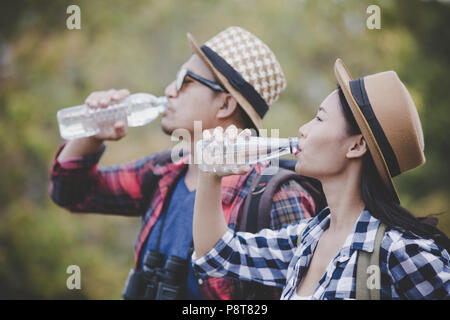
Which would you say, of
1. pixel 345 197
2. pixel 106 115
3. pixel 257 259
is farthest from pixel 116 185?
pixel 345 197

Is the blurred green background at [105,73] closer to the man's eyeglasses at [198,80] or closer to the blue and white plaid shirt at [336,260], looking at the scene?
the man's eyeglasses at [198,80]

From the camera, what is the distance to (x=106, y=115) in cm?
278

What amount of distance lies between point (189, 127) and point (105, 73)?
3.39 meters

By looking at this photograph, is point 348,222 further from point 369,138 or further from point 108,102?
point 108,102

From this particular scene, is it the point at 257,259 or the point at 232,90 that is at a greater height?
the point at 232,90

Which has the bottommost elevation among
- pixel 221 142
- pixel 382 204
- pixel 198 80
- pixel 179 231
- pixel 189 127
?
pixel 179 231

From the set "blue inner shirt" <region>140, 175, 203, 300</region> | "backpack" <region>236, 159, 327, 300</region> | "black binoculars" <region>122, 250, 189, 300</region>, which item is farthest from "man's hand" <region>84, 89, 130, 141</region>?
"backpack" <region>236, 159, 327, 300</region>

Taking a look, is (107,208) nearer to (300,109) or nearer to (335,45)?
(300,109)

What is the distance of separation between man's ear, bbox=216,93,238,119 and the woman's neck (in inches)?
40.2

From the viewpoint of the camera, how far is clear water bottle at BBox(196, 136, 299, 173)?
170cm

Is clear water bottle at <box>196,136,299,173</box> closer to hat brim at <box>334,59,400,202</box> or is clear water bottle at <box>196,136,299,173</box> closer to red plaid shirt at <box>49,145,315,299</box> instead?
hat brim at <box>334,59,400,202</box>

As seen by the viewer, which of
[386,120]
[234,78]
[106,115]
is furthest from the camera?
[106,115]

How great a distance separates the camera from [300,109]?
5.76 metres
